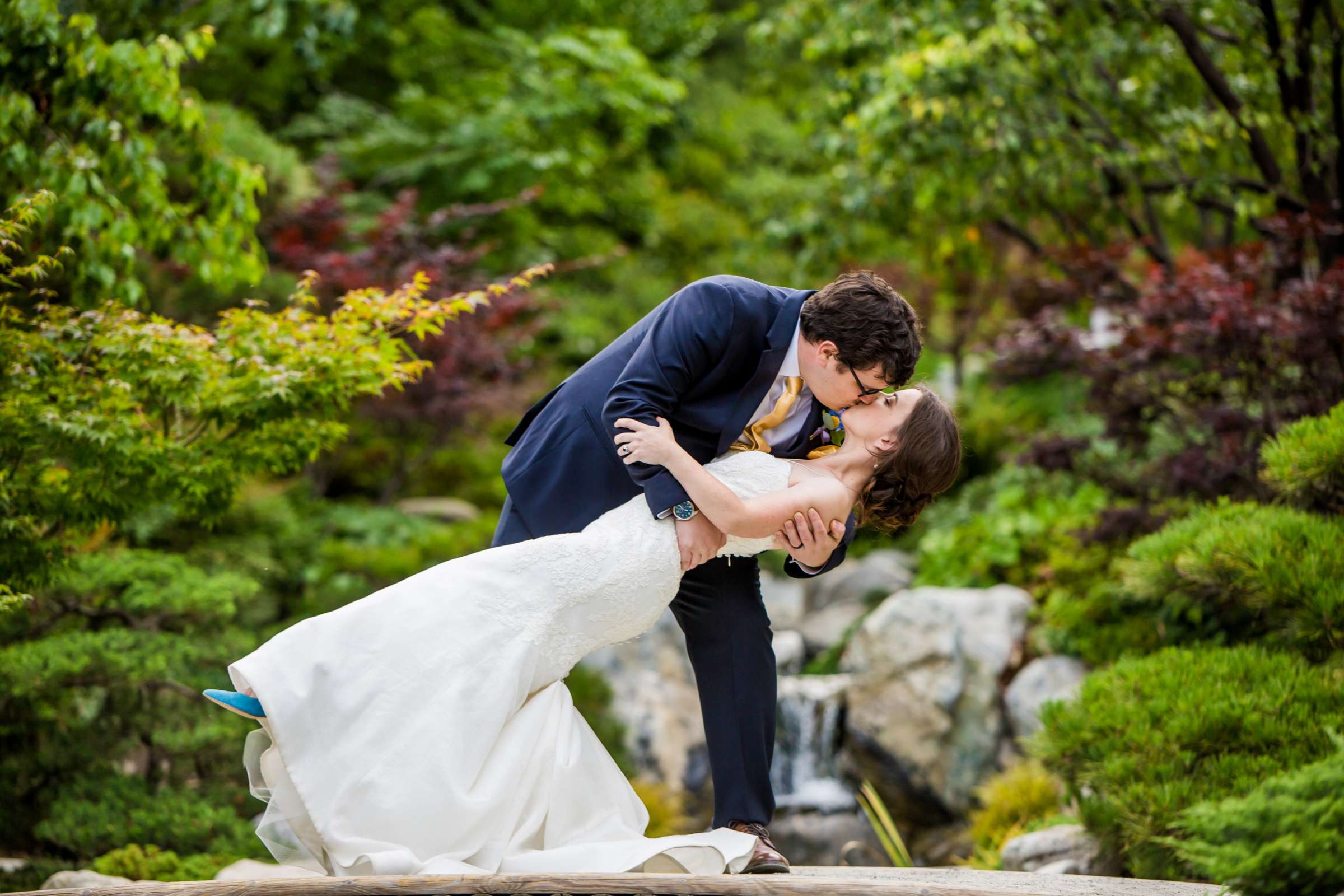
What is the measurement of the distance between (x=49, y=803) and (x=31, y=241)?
2166 millimetres

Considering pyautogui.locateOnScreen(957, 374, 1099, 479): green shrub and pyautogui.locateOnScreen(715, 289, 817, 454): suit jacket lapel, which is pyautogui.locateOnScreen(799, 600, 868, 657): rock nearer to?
pyautogui.locateOnScreen(957, 374, 1099, 479): green shrub

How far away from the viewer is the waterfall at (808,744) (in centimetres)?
668

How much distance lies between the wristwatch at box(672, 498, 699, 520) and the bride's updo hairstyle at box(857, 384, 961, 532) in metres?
0.51

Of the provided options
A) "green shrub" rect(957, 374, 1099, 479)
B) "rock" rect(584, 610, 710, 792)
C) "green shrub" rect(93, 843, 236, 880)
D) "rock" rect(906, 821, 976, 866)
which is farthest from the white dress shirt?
"green shrub" rect(957, 374, 1099, 479)

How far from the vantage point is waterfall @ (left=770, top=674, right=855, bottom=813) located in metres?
6.68

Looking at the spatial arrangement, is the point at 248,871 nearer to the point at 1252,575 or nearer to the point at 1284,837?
the point at 1284,837

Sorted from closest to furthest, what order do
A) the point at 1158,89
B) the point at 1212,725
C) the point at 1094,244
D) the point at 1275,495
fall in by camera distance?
the point at 1212,725 < the point at 1275,495 < the point at 1158,89 < the point at 1094,244

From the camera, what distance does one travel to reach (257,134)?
23.0ft

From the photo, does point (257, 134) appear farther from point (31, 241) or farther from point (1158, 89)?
point (1158, 89)

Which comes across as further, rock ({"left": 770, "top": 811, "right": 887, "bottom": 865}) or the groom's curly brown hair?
rock ({"left": 770, "top": 811, "right": 887, "bottom": 865})

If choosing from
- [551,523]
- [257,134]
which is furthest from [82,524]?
[257,134]

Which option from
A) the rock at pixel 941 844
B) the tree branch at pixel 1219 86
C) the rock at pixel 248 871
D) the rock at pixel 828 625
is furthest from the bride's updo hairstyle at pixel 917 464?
the rock at pixel 828 625

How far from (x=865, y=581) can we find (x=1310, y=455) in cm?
522

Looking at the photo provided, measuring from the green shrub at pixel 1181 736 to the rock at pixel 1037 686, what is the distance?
215 cm
